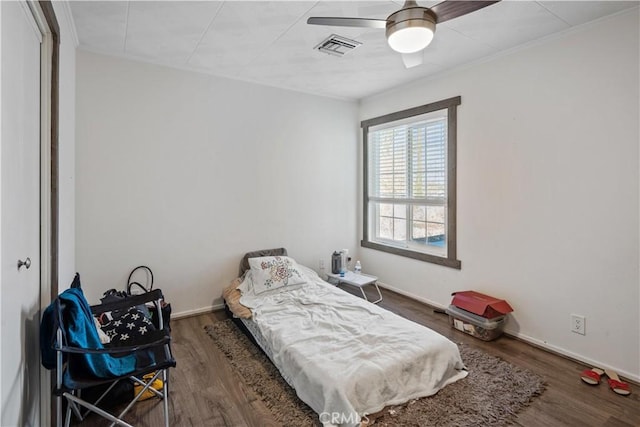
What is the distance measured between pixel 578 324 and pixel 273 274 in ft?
8.35

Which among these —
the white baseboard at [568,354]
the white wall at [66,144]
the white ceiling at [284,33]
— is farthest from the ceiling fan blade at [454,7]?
the white baseboard at [568,354]

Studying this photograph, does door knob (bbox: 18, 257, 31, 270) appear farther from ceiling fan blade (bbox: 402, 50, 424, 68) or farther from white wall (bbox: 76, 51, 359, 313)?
ceiling fan blade (bbox: 402, 50, 424, 68)

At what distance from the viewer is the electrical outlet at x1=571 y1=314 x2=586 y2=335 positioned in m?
2.52

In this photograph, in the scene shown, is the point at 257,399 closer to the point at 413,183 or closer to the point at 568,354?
the point at 568,354

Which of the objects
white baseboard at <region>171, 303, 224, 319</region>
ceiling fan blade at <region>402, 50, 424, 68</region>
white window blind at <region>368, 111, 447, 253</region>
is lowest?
white baseboard at <region>171, 303, 224, 319</region>

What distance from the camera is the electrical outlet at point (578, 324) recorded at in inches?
99.3

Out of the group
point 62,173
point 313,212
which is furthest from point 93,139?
point 313,212

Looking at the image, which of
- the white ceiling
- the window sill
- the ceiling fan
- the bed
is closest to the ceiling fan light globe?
the ceiling fan

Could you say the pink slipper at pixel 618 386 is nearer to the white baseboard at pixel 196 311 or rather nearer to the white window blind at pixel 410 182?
the white window blind at pixel 410 182

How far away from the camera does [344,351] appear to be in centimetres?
212

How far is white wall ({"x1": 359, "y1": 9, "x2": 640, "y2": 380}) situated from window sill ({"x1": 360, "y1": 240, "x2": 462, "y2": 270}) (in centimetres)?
10

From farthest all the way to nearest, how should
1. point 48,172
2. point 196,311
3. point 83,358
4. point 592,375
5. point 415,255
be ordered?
point 415,255
point 196,311
point 592,375
point 48,172
point 83,358

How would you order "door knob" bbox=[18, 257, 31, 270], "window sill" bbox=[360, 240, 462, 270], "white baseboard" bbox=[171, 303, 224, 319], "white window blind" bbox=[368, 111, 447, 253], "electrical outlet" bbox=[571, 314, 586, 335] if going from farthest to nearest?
"white window blind" bbox=[368, 111, 447, 253] → "window sill" bbox=[360, 240, 462, 270] → "white baseboard" bbox=[171, 303, 224, 319] → "electrical outlet" bbox=[571, 314, 586, 335] → "door knob" bbox=[18, 257, 31, 270]

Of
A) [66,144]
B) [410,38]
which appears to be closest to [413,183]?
[410,38]
